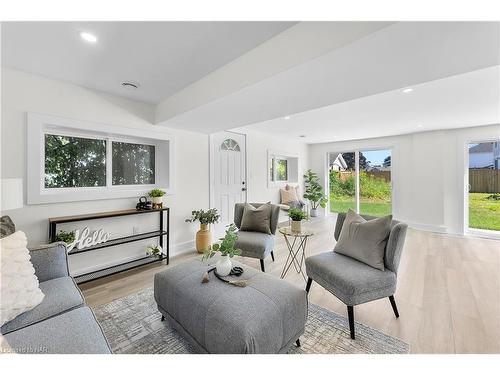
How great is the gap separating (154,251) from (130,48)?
94.5 inches

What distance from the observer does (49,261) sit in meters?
1.69

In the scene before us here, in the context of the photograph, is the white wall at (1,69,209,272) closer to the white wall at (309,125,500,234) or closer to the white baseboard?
the white wall at (309,125,500,234)

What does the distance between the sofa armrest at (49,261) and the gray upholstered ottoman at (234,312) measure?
806 mm

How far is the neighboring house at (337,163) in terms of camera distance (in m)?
6.38

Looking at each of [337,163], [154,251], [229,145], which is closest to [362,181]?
[337,163]

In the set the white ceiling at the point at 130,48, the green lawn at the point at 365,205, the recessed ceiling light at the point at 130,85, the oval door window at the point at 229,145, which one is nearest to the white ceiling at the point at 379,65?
the white ceiling at the point at 130,48

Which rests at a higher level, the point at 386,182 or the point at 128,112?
the point at 128,112

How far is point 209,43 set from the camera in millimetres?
1763

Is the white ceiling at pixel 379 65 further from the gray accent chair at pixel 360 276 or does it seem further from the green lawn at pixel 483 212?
the green lawn at pixel 483 212

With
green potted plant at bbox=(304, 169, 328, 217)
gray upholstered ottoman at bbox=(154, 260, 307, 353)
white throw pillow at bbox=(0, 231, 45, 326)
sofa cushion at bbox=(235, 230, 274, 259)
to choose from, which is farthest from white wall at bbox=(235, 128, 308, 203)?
white throw pillow at bbox=(0, 231, 45, 326)

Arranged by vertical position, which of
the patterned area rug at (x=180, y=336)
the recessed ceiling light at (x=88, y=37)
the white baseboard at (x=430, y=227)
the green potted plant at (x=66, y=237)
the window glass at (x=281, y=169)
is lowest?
the patterned area rug at (x=180, y=336)
